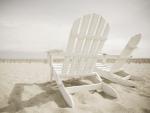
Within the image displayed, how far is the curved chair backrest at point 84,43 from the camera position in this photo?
1.90m

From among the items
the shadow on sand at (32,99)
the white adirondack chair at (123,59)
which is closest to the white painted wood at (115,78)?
the white adirondack chair at (123,59)

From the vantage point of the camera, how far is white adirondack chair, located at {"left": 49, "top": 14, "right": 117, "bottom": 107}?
1.90 m

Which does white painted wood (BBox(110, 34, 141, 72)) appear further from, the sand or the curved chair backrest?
the curved chair backrest

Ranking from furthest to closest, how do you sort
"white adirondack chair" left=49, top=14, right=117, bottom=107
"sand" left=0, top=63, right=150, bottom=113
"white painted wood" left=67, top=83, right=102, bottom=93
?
"white painted wood" left=67, top=83, right=102, bottom=93 < "white adirondack chair" left=49, top=14, right=117, bottom=107 < "sand" left=0, top=63, right=150, bottom=113

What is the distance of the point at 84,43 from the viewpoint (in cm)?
205

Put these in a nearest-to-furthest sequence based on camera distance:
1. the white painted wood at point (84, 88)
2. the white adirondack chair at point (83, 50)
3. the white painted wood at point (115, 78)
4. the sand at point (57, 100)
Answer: the sand at point (57, 100)
the white adirondack chair at point (83, 50)
the white painted wood at point (84, 88)
the white painted wood at point (115, 78)

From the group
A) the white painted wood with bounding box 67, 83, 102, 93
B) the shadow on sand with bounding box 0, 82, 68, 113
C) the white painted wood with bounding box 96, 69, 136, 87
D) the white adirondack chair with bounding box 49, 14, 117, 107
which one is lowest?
the shadow on sand with bounding box 0, 82, 68, 113

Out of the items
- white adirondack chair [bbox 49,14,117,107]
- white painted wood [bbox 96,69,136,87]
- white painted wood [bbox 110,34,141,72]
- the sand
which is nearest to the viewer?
the sand

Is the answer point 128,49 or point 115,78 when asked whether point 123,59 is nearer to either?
point 128,49

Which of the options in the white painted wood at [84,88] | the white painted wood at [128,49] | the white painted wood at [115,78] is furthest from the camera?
the white painted wood at [115,78]

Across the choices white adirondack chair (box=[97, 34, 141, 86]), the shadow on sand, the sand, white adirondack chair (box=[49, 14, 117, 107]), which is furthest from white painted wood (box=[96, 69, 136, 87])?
the shadow on sand

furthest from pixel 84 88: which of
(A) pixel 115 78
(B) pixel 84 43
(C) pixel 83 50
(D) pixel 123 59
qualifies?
(D) pixel 123 59

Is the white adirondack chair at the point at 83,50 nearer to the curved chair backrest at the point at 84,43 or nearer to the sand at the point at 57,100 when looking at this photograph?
the curved chair backrest at the point at 84,43

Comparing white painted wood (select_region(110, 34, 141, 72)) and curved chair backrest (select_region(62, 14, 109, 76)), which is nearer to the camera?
curved chair backrest (select_region(62, 14, 109, 76))
